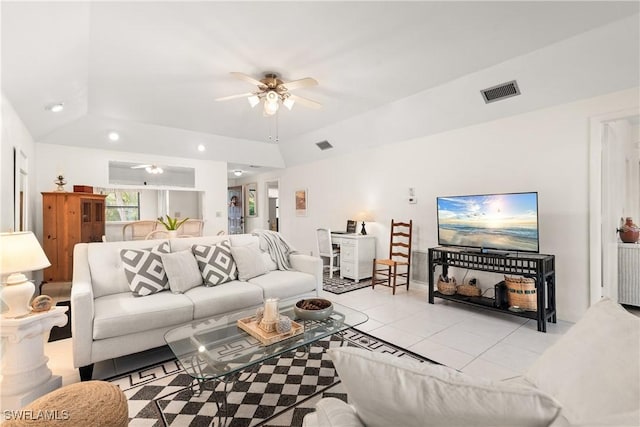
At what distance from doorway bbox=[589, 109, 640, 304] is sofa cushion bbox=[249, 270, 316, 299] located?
9.78ft

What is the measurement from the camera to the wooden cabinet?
4.34 metres

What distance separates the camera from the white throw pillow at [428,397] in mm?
640

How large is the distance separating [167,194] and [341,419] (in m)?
6.65

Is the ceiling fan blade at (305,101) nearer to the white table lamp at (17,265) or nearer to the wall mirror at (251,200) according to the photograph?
the white table lamp at (17,265)

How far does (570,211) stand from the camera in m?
3.31

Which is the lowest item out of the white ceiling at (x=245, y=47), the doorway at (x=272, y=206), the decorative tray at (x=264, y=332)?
the decorative tray at (x=264, y=332)

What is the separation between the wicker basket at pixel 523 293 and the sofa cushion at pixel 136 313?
3244 millimetres

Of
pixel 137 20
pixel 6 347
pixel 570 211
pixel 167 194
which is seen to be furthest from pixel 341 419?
pixel 167 194

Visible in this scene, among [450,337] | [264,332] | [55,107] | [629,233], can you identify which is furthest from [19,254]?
[629,233]

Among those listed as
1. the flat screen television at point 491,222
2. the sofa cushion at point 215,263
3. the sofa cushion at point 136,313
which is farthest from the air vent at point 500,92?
the sofa cushion at point 136,313

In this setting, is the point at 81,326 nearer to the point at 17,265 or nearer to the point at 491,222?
the point at 17,265

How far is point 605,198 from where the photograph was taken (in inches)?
131

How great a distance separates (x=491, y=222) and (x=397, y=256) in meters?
1.75

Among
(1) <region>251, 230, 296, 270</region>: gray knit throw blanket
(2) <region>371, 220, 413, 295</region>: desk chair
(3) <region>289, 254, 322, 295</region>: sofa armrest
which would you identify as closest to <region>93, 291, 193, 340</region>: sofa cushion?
(1) <region>251, 230, 296, 270</region>: gray knit throw blanket
